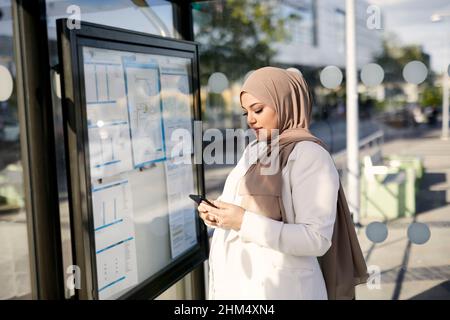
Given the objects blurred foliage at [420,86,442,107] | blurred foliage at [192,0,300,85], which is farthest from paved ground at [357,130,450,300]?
blurred foliage at [192,0,300,85]

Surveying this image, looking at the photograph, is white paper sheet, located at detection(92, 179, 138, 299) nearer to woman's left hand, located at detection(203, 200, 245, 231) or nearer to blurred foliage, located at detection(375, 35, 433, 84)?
woman's left hand, located at detection(203, 200, 245, 231)

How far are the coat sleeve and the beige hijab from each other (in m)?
0.05

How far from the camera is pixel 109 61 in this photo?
200cm

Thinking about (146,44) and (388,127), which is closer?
(146,44)

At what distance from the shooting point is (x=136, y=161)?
2240 mm

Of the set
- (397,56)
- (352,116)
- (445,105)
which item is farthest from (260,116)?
(352,116)

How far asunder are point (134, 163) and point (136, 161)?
0.02 metres

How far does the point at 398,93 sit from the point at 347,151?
100cm

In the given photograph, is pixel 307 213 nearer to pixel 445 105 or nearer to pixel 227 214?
pixel 227 214

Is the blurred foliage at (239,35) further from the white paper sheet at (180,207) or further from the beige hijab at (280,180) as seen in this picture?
the beige hijab at (280,180)

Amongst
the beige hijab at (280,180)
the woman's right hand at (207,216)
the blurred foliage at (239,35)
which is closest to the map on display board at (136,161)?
the woman's right hand at (207,216)

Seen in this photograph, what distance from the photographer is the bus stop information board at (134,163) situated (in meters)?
1.90

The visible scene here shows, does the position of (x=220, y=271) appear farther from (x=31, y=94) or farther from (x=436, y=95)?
(x=436, y=95)
